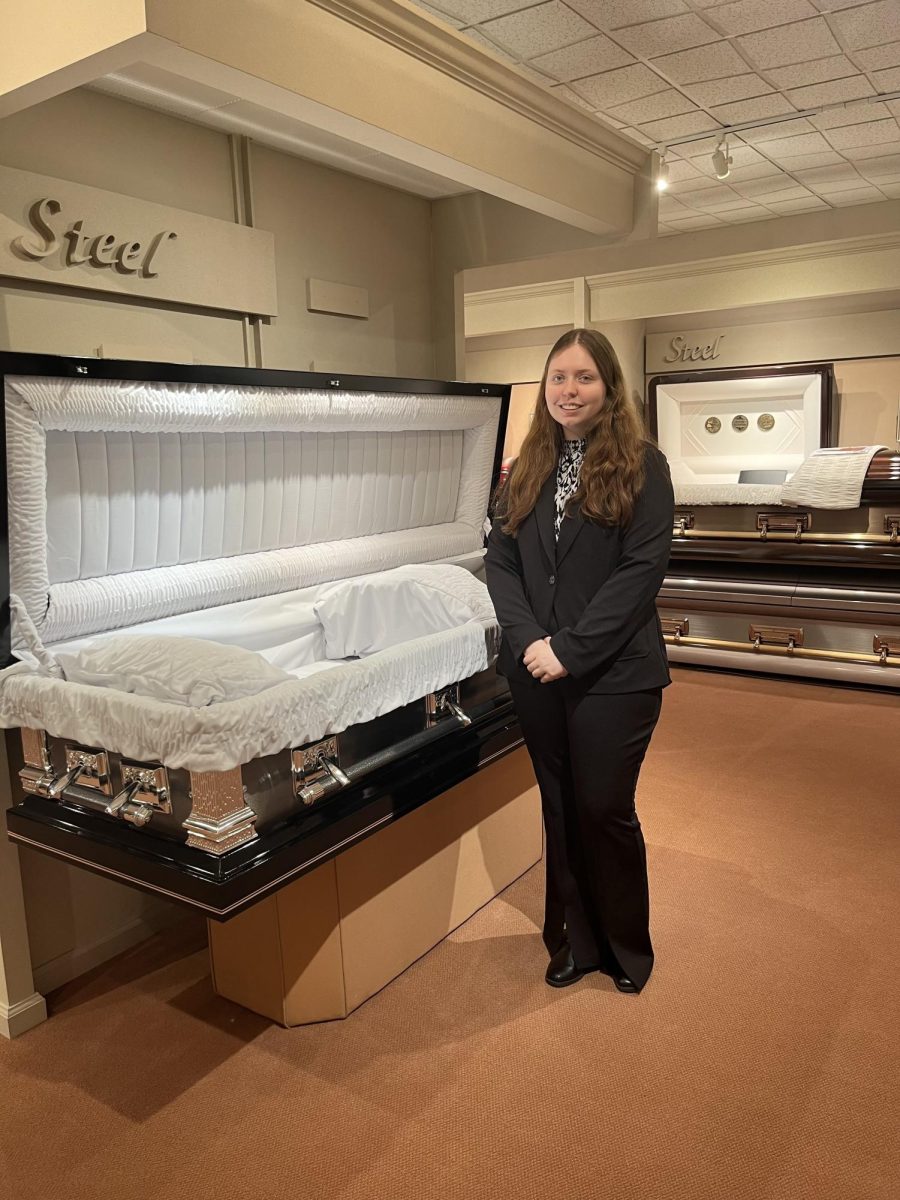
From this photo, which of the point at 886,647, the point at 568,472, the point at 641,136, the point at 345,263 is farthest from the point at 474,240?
the point at 886,647

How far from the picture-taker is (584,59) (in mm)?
3766

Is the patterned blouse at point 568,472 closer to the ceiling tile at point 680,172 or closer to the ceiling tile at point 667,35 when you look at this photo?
the ceiling tile at point 667,35

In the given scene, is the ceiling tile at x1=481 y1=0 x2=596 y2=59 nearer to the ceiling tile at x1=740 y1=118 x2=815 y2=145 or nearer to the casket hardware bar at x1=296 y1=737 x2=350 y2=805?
the ceiling tile at x1=740 y1=118 x2=815 y2=145

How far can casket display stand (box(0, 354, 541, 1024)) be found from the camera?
161 cm

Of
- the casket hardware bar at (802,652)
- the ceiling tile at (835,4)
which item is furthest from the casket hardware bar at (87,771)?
the casket hardware bar at (802,652)

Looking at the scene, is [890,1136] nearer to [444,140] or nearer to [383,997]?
[383,997]

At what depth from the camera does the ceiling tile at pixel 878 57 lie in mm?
3682

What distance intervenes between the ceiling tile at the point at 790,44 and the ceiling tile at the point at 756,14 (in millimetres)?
66

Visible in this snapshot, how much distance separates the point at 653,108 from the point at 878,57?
0.98m

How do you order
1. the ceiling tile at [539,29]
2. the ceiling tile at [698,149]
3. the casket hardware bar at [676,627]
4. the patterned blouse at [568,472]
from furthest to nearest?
the casket hardware bar at [676,627]
the ceiling tile at [698,149]
the ceiling tile at [539,29]
the patterned blouse at [568,472]

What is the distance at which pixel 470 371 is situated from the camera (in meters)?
7.26

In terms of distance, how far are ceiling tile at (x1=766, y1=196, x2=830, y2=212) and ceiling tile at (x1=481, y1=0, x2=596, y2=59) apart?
3.20m

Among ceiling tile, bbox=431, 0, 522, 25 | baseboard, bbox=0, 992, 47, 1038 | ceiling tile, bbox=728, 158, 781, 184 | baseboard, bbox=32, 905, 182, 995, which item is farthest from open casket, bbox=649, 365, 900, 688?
baseboard, bbox=0, 992, 47, 1038

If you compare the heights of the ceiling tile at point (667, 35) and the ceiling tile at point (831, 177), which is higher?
the ceiling tile at point (831, 177)
